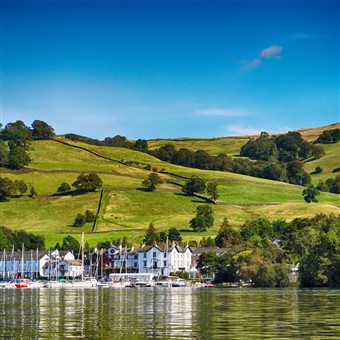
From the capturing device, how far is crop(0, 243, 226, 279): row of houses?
18100 cm

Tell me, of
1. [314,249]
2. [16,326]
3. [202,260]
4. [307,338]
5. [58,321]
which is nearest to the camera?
[307,338]

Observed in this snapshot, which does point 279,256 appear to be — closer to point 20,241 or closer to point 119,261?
point 119,261

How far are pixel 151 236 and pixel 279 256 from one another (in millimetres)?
55100

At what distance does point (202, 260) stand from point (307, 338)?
416ft

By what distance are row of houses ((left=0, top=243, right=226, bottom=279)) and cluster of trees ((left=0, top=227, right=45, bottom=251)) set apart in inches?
177

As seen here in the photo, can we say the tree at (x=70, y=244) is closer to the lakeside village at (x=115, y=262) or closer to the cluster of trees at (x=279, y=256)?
the lakeside village at (x=115, y=262)

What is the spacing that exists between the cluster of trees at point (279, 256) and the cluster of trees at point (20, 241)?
43061 millimetres

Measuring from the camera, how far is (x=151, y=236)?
187500 mm

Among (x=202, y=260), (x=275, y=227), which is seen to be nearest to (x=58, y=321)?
(x=202, y=260)

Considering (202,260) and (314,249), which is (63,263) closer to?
(202,260)

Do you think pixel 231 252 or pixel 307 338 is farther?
pixel 231 252

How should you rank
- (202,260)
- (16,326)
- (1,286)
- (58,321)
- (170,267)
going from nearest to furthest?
(16,326), (58,321), (1,286), (202,260), (170,267)

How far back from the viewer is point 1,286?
5797 inches

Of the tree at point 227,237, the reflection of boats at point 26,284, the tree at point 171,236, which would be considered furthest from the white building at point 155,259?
the reflection of boats at point 26,284
